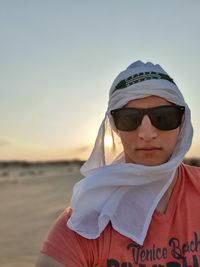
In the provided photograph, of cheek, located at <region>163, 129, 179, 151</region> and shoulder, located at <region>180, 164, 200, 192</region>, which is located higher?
cheek, located at <region>163, 129, 179, 151</region>

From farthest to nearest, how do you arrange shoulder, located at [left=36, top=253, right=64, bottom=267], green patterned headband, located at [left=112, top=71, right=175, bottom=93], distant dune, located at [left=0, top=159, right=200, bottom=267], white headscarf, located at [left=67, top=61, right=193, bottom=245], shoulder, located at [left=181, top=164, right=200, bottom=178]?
distant dune, located at [left=0, top=159, right=200, bottom=267]
shoulder, located at [left=181, top=164, right=200, bottom=178]
green patterned headband, located at [left=112, top=71, right=175, bottom=93]
white headscarf, located at [left=67, top=61, right=193, bottom=245]
shoulder, located at [left=36, top=253, right=64, bottom=267]

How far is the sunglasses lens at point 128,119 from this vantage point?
2867 mm

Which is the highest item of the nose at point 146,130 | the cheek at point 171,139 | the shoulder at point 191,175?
the nose at point 146,130

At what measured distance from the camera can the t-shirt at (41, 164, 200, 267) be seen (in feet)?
8.86

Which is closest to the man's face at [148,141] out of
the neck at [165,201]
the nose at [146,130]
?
the nose at [146,130]

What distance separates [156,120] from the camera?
9.38 ft

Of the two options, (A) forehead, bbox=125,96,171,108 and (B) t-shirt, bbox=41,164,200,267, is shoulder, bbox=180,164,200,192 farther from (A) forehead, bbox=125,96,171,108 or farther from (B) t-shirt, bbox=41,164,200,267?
(A) forehead, bbox=125,96,171,108

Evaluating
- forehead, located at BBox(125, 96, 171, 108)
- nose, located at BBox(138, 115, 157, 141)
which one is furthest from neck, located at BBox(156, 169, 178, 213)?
forehead, located at BBox(125, 96, 171, 108)

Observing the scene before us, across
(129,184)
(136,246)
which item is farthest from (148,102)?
(136,246)

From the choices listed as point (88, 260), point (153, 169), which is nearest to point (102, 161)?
point (153, 169)

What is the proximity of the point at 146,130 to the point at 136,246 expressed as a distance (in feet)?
1.73

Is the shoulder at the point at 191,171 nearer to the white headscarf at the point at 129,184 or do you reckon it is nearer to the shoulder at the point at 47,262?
the white headscarf at the point at 129,184

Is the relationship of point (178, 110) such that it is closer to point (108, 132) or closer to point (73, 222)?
point (108, 132)

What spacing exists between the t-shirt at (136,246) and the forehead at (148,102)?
1.63 ft
